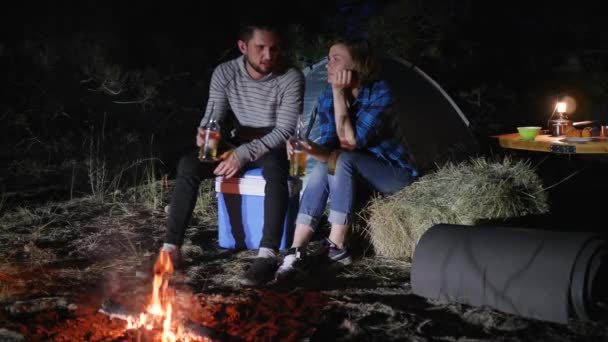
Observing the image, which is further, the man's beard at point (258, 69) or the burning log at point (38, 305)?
the man's beard at point (258, 69)

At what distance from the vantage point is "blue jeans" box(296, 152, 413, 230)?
10.5ft

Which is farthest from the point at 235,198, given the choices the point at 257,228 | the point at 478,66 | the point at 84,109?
the point at 478,66

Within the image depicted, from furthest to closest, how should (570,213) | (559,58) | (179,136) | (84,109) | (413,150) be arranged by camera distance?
(559,58)
(179,136)
(84,109)
(413,150)
(570,213)

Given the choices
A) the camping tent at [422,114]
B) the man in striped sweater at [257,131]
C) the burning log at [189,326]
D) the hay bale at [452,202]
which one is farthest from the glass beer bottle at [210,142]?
the camping tent at [422,114]

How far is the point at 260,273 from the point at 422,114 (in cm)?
235

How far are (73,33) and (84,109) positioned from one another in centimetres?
98

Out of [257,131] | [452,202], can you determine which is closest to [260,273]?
[257,131]

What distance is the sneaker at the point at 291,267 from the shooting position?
304 cm

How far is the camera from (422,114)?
15.6ft

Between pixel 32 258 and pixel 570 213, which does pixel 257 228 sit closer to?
pixel 32 258

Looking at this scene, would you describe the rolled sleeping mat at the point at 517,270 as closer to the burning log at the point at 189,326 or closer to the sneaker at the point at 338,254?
the sneaker at the point at 338,254

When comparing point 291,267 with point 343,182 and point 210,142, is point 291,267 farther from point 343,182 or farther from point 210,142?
point 210,142

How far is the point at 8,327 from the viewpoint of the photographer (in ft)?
7.57

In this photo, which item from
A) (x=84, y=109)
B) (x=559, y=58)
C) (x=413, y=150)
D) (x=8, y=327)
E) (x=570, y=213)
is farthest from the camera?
(x=559, y=58)
